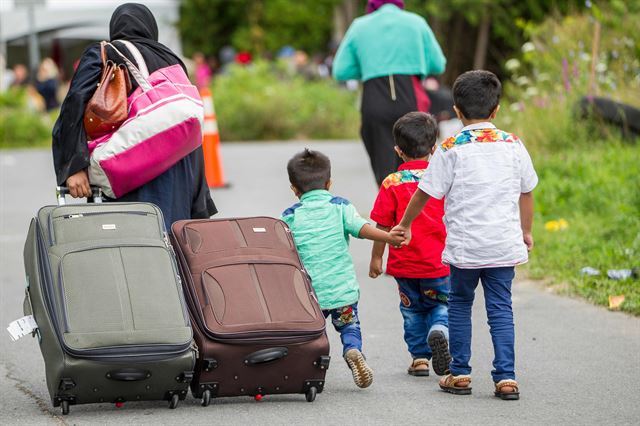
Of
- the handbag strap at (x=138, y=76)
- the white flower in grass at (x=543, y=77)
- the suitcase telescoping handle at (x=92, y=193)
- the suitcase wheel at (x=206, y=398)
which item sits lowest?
the white flower in grass at (x=543, y=77)

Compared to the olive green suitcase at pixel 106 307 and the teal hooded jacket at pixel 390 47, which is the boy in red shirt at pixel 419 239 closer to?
the olive green suitcase at pixel 106 307

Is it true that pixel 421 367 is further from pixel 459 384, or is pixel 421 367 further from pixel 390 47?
pixel 390 47

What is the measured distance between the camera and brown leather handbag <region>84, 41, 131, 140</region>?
238 inches

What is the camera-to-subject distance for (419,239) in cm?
629

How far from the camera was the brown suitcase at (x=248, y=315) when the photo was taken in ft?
18.2

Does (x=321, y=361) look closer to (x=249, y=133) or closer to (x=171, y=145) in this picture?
(x=171, y=145)

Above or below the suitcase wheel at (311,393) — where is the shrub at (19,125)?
below

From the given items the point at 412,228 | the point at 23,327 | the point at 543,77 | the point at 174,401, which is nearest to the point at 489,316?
the point at 412,228

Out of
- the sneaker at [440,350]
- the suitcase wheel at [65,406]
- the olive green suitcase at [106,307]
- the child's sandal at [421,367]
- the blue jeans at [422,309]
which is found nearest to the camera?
the olive green suitcase at [106,307]

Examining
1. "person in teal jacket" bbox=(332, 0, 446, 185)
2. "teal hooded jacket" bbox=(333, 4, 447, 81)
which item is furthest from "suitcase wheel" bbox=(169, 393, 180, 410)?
"teal hooded jacket" bbox=(333, 4, 447, 81)

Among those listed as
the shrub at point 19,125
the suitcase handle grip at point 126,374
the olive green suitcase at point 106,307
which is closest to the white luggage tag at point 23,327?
the olive green suitcase at point 106,307

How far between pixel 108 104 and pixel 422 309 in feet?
6.04

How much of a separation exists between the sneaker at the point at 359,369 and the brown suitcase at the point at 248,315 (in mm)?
260

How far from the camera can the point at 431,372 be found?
6.62m
